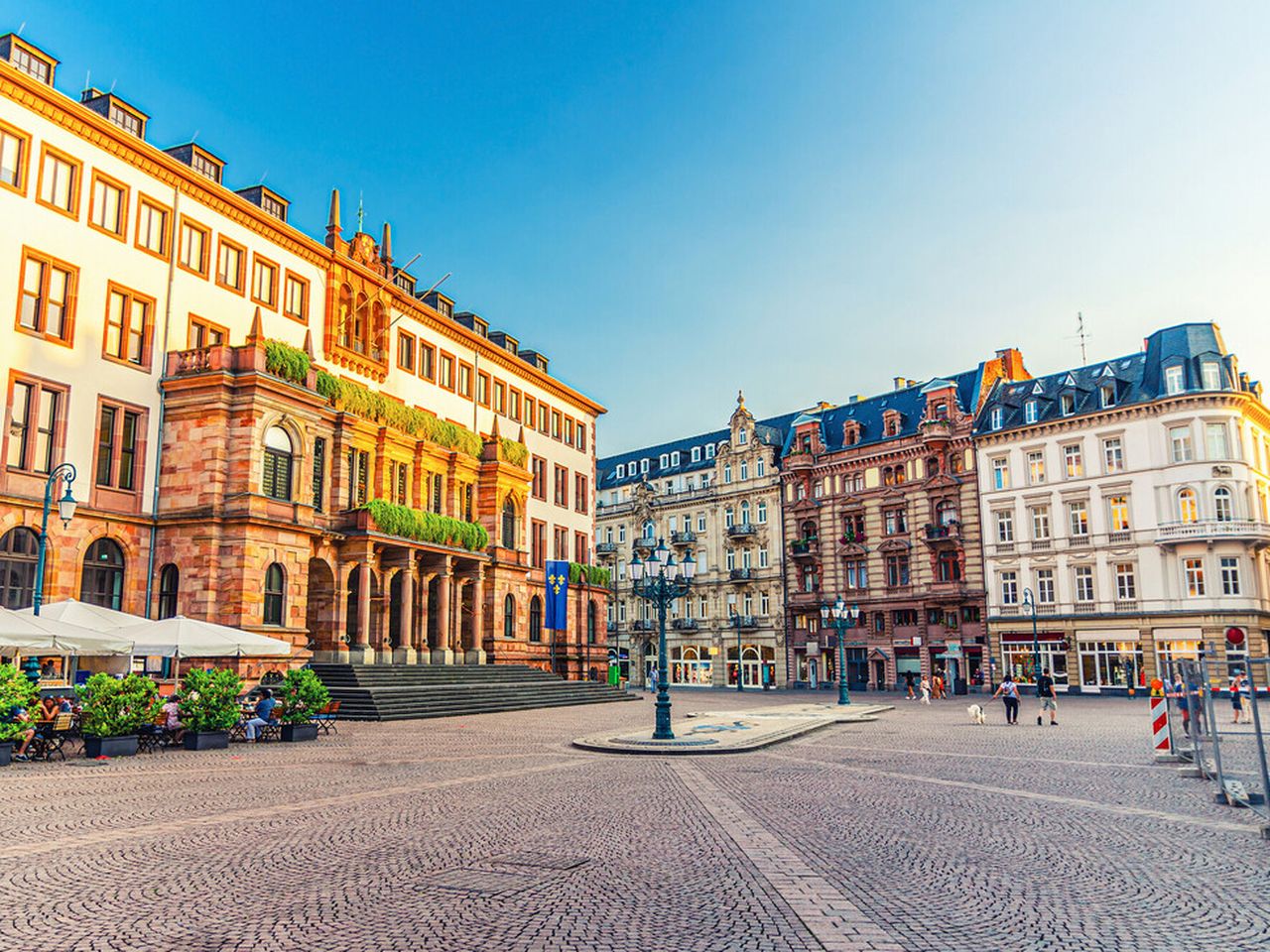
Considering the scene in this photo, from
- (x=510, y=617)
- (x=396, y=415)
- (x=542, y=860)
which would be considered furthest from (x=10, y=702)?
(x=510, y=617)

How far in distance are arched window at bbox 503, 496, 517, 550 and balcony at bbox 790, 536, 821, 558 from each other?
25755mm

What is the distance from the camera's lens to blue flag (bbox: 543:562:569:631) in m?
52.1

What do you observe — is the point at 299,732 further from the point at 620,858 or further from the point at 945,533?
the point at 945,533

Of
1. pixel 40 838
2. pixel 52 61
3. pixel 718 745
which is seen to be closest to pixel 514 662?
pixel 718 745

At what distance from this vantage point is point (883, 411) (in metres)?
68.6

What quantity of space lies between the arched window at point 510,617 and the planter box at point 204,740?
25823 mm

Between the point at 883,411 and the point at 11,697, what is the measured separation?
58337 millimetres

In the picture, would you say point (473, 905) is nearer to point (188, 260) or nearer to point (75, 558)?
point (75, 558)

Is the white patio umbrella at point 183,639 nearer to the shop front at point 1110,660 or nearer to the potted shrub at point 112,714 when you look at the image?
the potted shrub at point 112,714

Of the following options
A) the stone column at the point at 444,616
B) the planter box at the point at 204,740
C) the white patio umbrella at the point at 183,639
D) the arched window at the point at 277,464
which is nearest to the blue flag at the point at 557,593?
the stone column at the point at 444,616

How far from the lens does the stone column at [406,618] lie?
39.5 meters

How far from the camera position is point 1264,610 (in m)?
51.0

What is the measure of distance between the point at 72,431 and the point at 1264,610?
176ft

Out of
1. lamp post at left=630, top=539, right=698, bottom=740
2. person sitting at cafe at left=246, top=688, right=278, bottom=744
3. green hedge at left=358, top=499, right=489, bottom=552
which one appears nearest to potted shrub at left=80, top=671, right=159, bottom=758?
person sitting at cafe at left=246, top=688, right=278, bottom=744
